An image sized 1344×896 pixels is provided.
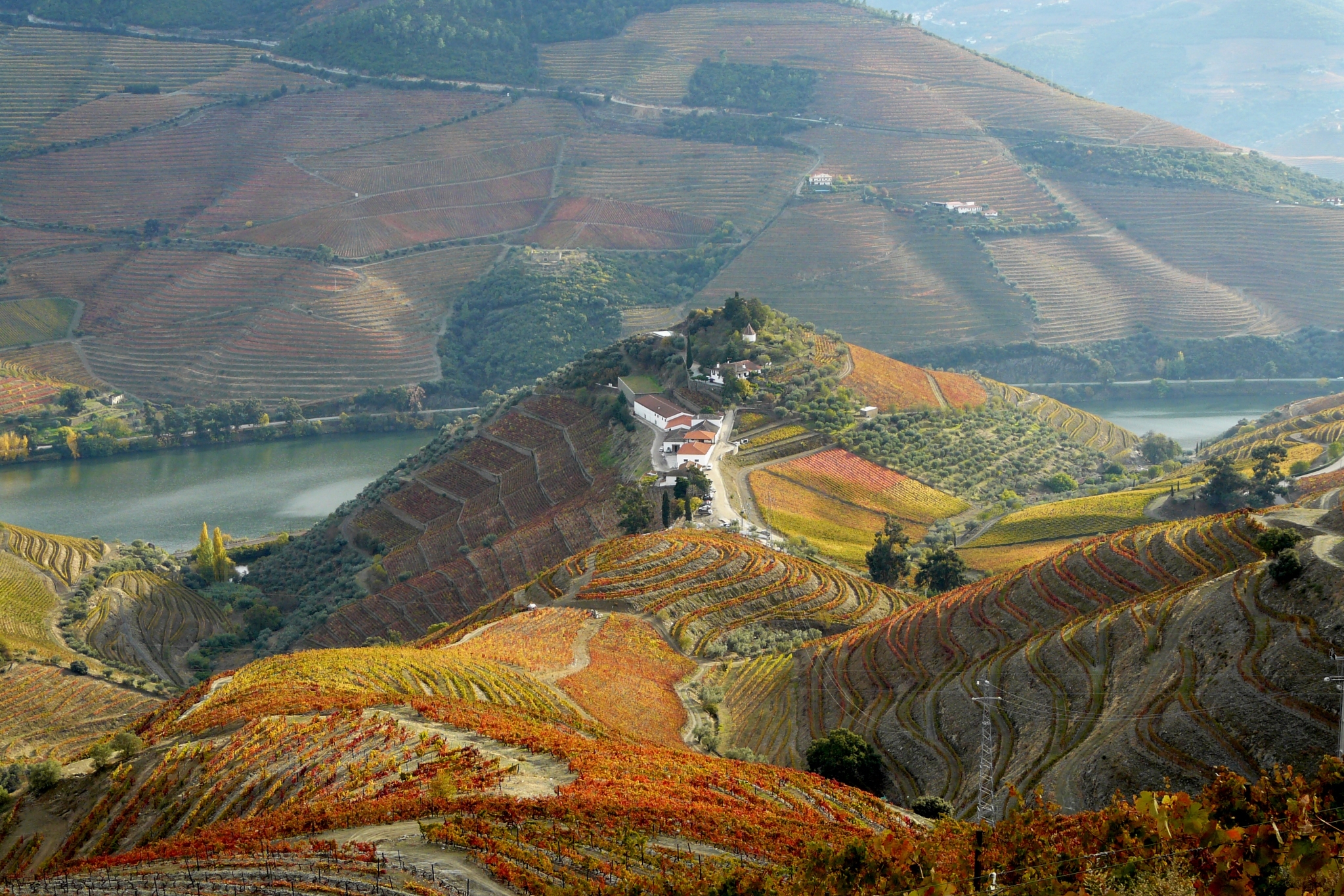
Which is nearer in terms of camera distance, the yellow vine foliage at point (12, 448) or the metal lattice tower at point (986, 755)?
the metal lattice tower at point (986, 755)

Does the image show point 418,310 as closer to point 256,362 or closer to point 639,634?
point 256,362

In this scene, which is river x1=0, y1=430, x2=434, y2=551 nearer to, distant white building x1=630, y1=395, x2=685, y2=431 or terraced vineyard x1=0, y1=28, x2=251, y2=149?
distant white building x1=630, y1=395, x2=685, y2=431

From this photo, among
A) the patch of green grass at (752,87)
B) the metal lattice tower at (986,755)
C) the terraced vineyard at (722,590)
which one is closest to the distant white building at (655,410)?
the terraced vineyard at (722,590)

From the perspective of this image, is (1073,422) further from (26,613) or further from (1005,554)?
(26,613)

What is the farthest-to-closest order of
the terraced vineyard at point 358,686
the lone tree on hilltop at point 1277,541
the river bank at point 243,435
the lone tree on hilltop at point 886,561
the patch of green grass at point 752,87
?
the patch of green grass at point 752,87 < the river bank at point 243,435 < the lone tree on hilltop at point 886,561 < the terraced vineyard at point 358,686 < the lone tree on hilltop at point 1277,541

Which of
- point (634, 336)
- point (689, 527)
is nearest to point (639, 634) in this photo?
point (689, 527)

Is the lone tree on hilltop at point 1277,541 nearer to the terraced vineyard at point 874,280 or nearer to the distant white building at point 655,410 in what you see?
the distant white building at point 655,410

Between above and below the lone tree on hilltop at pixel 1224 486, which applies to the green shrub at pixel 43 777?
below
